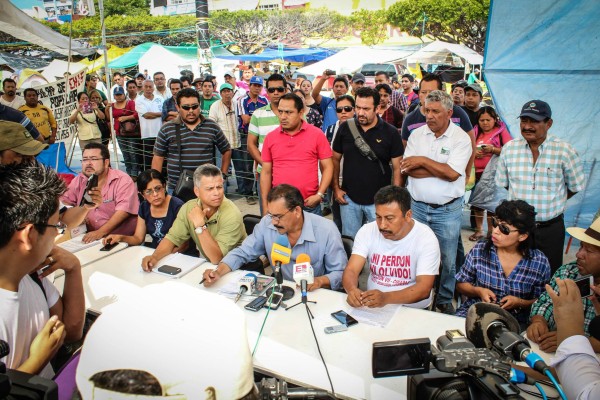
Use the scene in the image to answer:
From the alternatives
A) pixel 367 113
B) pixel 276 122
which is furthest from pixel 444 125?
pixel 276 122

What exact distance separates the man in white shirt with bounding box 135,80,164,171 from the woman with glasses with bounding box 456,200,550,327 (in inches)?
228

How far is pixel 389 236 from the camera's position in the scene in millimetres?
2678

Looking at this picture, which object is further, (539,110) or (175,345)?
(539,110)

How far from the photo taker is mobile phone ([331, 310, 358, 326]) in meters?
2.18

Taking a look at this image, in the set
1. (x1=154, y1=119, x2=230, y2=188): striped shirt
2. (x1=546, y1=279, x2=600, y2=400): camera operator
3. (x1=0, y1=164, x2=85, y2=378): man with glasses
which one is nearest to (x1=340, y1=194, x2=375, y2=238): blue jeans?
(x1=154, y1=119, x2=230, y2=188): striped shirt

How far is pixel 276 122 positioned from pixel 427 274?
8.77 feet

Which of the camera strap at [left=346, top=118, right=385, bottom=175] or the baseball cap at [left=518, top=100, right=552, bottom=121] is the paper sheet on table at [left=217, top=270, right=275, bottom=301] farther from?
the baseball cap at [left=518, top=100, right=552, bottom=121]

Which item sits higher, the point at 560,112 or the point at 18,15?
the point at 18,15

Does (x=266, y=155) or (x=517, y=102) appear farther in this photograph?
(x=517, y=102)

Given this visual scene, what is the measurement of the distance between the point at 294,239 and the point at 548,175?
2016mm

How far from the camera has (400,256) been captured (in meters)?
2.70

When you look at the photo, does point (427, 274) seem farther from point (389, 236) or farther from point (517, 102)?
point (517, 102)

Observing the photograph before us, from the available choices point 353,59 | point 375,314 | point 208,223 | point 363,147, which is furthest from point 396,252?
point 353,59

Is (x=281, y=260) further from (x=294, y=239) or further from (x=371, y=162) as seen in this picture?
(x=371, y=162)
